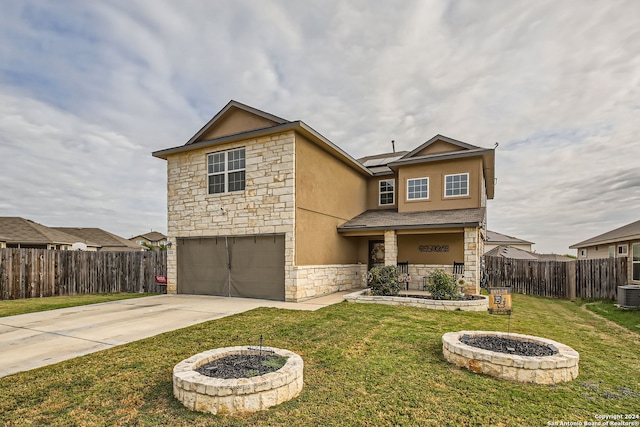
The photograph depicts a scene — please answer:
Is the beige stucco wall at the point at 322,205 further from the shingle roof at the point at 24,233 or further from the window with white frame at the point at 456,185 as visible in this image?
the shingle roof at the point at 24,233

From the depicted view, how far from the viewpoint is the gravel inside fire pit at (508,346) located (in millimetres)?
4824

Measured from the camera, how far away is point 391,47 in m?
10.5

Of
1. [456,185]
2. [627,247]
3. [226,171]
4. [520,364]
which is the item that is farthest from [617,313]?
[226,171]

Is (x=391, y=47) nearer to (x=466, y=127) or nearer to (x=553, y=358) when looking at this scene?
(x=466, y=127)

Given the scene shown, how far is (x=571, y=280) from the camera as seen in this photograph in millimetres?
14070

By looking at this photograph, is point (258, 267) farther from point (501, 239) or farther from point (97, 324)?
point (501, 239)

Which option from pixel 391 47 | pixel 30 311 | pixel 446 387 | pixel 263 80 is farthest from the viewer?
pixel 263 80

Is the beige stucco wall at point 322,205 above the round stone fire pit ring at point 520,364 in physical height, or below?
above

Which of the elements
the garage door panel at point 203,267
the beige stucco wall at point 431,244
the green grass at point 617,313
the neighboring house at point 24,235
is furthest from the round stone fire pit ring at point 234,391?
the neighboring house at point 24,235

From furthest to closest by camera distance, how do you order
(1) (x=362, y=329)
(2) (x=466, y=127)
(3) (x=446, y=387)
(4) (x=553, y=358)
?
(2) (x=466, y=127) < (1) (x=362, y=329) < (4) (x=553, y=358) < (3) (x=446, y=387)

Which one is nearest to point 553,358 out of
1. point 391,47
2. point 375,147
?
point 391,47

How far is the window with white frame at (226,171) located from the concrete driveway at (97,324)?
4.10 m

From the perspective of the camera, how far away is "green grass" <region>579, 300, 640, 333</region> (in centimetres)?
861

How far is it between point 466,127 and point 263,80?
425 inches
